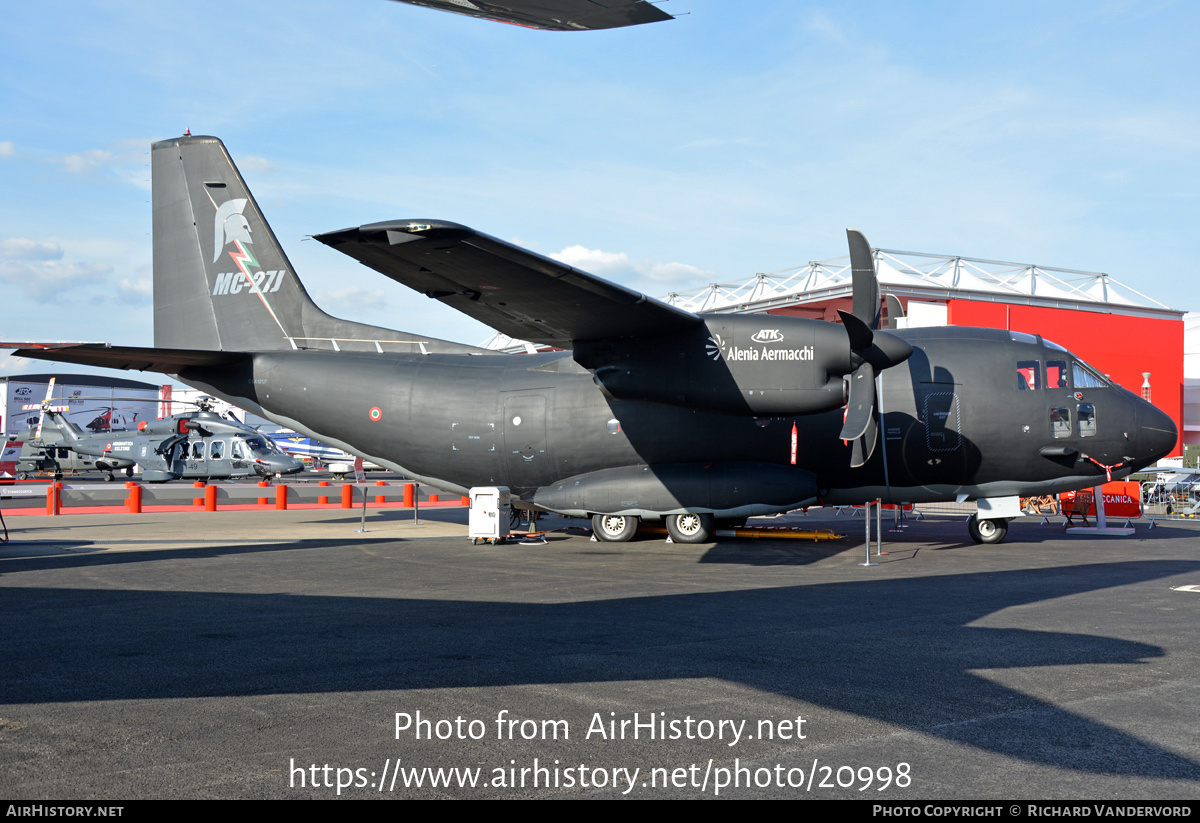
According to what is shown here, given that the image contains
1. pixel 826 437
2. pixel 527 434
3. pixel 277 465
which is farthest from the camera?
pixel 277 465

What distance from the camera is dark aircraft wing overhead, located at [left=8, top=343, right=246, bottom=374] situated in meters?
16.9

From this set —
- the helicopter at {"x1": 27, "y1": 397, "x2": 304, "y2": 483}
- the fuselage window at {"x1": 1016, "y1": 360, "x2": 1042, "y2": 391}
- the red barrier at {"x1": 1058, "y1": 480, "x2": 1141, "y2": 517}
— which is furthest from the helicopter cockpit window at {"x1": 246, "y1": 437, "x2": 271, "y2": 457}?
the fuselage window at {"x1": 1016, "y1": 360, "x2": 1042, "y2": 391}

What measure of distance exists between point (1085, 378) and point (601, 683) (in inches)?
601

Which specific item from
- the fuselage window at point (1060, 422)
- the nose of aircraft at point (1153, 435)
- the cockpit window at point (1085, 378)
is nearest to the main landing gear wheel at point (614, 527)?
the fuselage window at point (1060, 422)

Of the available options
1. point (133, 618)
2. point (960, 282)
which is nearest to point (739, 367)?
point (133, 618)

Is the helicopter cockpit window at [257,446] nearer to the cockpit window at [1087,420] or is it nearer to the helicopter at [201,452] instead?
the helicopter at [201,452]

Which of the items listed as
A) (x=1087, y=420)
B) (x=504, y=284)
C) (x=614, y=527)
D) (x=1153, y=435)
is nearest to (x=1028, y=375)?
(x=1087, y=420)

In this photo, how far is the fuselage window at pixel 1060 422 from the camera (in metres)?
17.2

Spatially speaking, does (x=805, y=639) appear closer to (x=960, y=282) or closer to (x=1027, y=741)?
(x=1027, y=741)

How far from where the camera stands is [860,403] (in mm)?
14602

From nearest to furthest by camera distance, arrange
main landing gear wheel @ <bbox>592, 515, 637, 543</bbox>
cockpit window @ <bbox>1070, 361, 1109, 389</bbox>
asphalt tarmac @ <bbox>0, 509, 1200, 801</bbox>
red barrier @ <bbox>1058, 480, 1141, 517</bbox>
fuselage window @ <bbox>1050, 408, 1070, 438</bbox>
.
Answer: asphalt tarmac @ <bbox>0, 509, 1200, 801</bbox> < fuselage window @ <bbox>1050, 408, 1070, 438</bbox> < cockpit window @ <bbox>1070, 361, 1109, 389</bbox> < main landing gear wheel @ <bbox>592, 515, 637, 543</bbox> < red barrier @ <bbox>1058, 480, 1141, 517</bbox>

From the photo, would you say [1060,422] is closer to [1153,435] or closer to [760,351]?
[1153,435]

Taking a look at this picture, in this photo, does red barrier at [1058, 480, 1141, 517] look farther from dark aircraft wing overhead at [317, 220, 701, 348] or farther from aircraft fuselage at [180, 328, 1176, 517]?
dark aircraft wing overhead at [317, 220, 701, 348]

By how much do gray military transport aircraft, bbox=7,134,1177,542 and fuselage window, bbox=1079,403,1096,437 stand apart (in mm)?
29
